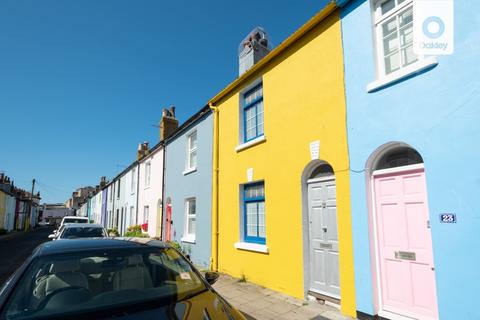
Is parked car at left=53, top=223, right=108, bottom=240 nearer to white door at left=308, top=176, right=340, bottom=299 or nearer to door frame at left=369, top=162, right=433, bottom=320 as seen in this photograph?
white door at left=308, top=176, right=340, bottom=299

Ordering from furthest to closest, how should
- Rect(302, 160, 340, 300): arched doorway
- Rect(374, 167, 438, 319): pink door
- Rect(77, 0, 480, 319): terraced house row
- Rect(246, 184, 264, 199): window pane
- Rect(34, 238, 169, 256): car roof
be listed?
Rect(246, 184, 264, 199): window pane → Rect(302, 160, 340, 300): arched doorway → Rect(374, 167, 438, 319): pink door → Rect(77, 0, 480, 319): terraced house row → Rect(34, 238, 169, 256): car roof

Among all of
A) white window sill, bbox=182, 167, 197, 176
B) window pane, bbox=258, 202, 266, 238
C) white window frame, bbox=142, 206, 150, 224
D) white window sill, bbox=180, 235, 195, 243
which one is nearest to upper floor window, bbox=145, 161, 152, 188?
white window frame, bbox=142, 206, 150, 224

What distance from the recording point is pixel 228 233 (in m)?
9.41

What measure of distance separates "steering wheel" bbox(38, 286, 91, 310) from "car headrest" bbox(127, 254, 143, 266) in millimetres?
516

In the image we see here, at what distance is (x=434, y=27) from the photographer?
14.7 feet

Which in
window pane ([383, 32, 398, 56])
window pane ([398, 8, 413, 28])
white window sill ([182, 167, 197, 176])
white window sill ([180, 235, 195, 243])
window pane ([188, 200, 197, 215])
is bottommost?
white window sill ([180, 235, 195, 243])

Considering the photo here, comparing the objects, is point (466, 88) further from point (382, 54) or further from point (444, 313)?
point (444, 313)

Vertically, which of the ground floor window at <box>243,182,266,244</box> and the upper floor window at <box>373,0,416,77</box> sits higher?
the upper floor window at <box>373,0,416,77</box>

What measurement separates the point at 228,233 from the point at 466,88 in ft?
23.0

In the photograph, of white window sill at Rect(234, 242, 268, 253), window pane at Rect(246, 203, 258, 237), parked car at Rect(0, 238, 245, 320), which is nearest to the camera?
parked car at Rect(0, 238, 245, 320)

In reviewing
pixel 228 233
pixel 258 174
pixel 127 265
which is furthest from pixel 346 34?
pixel 228 233

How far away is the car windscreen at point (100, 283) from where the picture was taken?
2.50m

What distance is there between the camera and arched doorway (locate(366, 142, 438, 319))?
4.52 m

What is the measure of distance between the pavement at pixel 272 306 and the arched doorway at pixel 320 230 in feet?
1.16
